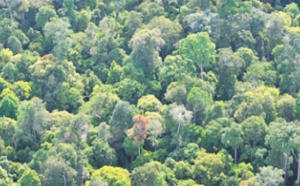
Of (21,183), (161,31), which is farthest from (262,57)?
(21,183)

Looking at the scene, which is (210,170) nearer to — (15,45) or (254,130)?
(254,130)

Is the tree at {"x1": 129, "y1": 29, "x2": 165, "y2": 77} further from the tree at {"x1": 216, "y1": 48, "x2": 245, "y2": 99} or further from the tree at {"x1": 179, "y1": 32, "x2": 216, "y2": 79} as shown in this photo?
the tree at {"x1": 216, "y1": 48, "x2": 245, "y2": 99}

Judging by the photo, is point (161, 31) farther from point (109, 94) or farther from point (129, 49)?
point (109, 94)

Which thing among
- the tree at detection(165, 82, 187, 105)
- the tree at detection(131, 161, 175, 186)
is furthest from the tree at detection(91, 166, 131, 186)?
the tree at detection(165, 82, 187, 105)

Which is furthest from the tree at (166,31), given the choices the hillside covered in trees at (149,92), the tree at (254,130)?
the tree at (254,130)

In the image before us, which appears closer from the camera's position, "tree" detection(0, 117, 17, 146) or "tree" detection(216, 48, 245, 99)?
"tree" detection(0, 117, 17, 146)

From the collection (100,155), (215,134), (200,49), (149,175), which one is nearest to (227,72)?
(200,49)

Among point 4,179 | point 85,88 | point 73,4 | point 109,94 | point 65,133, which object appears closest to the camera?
point 4,179
